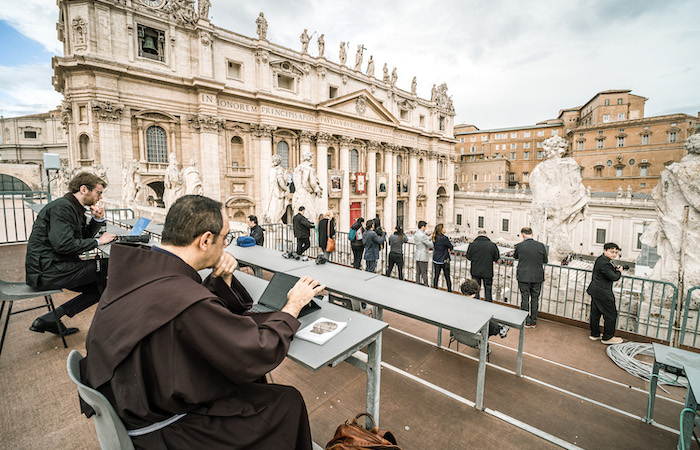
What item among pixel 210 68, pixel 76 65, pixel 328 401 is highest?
pixel 210 68

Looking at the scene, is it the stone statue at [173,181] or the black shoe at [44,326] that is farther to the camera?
the stone statue at [173,181]

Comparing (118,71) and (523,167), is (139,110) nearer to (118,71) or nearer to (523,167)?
(118,71)

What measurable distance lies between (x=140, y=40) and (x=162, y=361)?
22570 mm

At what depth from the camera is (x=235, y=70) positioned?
21.4 meters

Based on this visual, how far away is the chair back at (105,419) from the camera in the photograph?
1.25 meters

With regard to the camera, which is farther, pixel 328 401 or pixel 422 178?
pixel 422 178

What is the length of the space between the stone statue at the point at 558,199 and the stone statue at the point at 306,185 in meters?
6.58

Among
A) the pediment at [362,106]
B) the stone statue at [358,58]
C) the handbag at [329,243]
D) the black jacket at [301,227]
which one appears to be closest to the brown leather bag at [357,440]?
the handbag at [329,243]

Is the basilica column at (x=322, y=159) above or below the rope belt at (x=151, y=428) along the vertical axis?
above

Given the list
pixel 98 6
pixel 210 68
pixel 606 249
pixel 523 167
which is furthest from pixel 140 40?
pixel 523 167

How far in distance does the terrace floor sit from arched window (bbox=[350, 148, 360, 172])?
26029mm

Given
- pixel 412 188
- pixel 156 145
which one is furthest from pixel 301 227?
pixel 412 188

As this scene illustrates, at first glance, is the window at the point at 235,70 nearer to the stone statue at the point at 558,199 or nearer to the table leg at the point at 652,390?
the stone statue at the point at 558,199

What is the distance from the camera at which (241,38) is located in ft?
68.1
